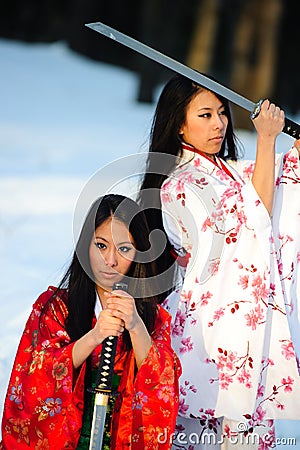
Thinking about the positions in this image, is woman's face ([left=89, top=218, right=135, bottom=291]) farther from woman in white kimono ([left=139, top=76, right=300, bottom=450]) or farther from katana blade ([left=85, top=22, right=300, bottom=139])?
katana blade ([left=85, top=22, right=300, bottom=139])

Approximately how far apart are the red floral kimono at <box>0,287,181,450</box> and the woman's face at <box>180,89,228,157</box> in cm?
60

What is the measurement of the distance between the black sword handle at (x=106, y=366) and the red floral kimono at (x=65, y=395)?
5.7 inches

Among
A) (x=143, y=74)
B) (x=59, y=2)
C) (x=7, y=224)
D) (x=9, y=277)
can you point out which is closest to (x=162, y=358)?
(x=9, y=277)

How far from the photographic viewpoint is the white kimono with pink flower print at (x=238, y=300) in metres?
2.93

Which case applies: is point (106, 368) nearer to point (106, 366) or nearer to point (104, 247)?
point (106, 366)

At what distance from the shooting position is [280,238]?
9.99ft

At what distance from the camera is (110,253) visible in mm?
2754

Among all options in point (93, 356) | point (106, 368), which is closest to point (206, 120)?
point (93, 356)

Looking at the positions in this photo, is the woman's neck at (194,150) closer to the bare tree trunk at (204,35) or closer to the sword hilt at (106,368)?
the sword hilt at (106,368)

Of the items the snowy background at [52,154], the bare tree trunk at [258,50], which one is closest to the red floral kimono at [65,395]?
the snowy background at [52,154]

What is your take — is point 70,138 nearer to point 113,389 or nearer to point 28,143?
point 28,143

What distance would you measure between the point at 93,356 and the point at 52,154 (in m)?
5.62

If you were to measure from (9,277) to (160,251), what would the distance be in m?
1.98

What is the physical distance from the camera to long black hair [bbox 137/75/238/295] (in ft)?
10.2
